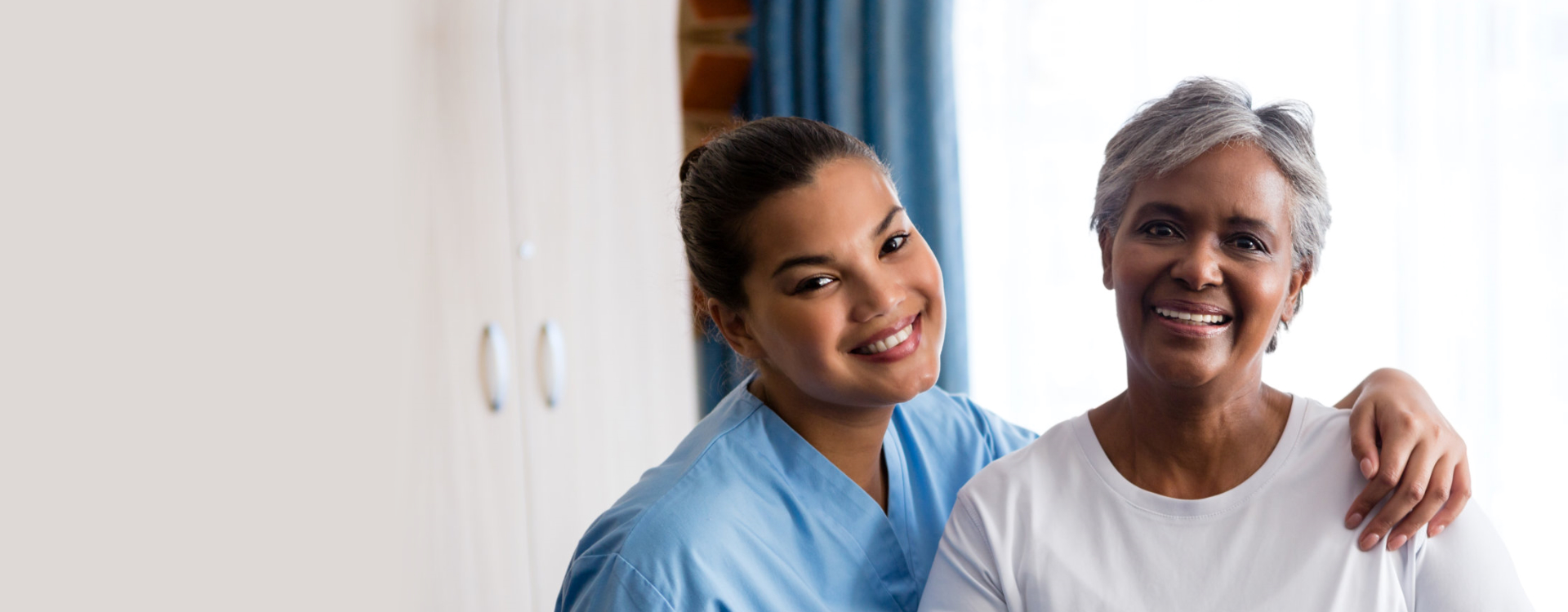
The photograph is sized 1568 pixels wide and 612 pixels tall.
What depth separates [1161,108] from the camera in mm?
1126

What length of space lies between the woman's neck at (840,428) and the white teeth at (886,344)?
0.13 m

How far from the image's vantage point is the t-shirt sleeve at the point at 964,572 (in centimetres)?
114

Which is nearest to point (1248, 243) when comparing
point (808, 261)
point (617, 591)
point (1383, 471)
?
point (1383, 471)

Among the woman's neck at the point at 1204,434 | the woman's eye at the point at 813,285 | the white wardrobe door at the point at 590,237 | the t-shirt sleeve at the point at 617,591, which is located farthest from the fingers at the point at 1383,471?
the white wardrobe door at the point at 590,237

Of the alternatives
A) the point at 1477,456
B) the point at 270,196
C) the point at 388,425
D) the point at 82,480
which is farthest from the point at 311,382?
the point at 1477,456

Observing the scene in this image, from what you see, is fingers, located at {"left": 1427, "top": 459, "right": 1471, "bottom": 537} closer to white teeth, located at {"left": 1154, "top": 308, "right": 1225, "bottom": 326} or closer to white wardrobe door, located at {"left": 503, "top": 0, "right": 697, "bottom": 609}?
white teeth, located at {"left": 1154, "top": 308, "right": 1225, "bottom": 326}

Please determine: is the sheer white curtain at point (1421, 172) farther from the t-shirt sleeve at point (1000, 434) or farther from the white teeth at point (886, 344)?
the white teeth at point (886, 344)

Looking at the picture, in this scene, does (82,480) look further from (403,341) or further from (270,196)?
(403,341)

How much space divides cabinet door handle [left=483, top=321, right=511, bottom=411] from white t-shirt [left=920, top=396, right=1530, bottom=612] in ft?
5.10

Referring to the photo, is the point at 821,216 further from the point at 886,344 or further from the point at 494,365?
the point at 494,365

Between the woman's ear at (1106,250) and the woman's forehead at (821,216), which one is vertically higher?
the woman's forehead at (821,216)

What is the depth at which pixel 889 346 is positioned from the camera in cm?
125

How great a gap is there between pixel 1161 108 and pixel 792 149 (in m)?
0.43

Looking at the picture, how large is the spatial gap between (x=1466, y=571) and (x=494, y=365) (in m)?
2.03
